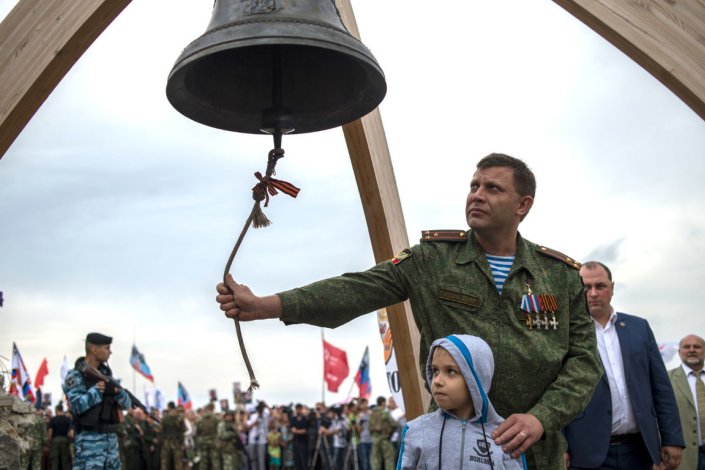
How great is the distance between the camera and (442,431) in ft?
10.4

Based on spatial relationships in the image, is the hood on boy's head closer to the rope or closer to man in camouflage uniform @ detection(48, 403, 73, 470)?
the rope

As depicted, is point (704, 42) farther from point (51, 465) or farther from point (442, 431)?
point (51, 465)

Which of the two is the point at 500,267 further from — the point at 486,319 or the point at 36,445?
the point at 36,445

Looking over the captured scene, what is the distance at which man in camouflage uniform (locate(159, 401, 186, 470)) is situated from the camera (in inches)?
851

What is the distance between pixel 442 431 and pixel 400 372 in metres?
3.19

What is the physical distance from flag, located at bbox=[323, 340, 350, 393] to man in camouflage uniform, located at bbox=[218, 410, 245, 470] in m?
3.09

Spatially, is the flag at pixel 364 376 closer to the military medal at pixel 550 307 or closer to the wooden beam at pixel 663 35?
the wooden beam at pixel 663 35

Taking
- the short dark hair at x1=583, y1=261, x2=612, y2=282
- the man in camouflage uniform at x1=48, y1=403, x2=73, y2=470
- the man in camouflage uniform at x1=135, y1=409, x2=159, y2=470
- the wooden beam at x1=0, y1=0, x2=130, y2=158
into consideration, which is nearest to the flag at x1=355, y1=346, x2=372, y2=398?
the man in camouflage uniform at x1=135, y1=409, x2=159, y2=470

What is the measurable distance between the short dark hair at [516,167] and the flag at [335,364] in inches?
825

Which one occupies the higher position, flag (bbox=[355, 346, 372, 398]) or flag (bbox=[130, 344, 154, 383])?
Answer: flag (bbox=[130, 344, 154, 383])

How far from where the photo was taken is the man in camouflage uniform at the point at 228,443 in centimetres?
2236

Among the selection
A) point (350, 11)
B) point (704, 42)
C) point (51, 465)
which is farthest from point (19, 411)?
point (51, 465)

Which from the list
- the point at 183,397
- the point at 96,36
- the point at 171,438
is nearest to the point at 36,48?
the point at 96,36

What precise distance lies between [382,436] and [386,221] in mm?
15234
